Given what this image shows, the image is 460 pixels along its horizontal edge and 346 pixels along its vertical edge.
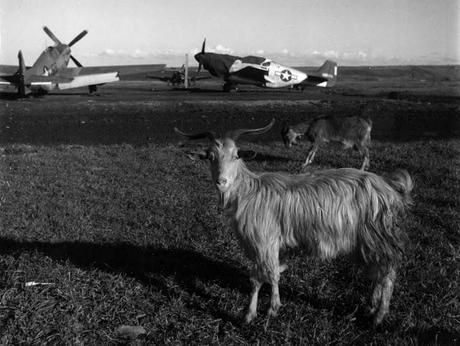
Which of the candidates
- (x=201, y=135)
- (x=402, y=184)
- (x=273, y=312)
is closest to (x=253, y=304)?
(x=273, y=312)

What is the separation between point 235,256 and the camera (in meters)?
6.29

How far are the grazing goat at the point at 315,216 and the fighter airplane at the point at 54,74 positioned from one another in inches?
1295

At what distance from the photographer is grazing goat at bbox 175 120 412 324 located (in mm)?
4613

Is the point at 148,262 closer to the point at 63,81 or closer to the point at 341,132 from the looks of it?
the point at 341,132

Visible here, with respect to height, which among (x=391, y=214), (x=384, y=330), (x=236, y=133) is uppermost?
(x=236, y=133)

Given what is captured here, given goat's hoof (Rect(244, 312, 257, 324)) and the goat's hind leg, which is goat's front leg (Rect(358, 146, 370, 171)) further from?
goat's hoof (Rect(244, 312, 257, 324))

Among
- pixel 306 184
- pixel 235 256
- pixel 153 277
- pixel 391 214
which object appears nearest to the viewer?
pixel 391 214

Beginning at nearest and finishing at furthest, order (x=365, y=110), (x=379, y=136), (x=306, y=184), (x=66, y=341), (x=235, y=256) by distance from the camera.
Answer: (x=66, y=341)
(x=306, y=184)
(x=235, y=256)
(x=365, y=110)
(x=379, y=136)

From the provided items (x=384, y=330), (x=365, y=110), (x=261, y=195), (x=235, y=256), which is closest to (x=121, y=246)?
(x=235, y=256)

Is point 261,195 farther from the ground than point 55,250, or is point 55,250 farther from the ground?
point 261,195

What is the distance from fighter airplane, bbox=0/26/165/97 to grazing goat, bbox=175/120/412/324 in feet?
108

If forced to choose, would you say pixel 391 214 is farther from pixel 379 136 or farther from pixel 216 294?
pixel 379 136

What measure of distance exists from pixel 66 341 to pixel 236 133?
284cm

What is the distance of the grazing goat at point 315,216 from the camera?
4.61m
